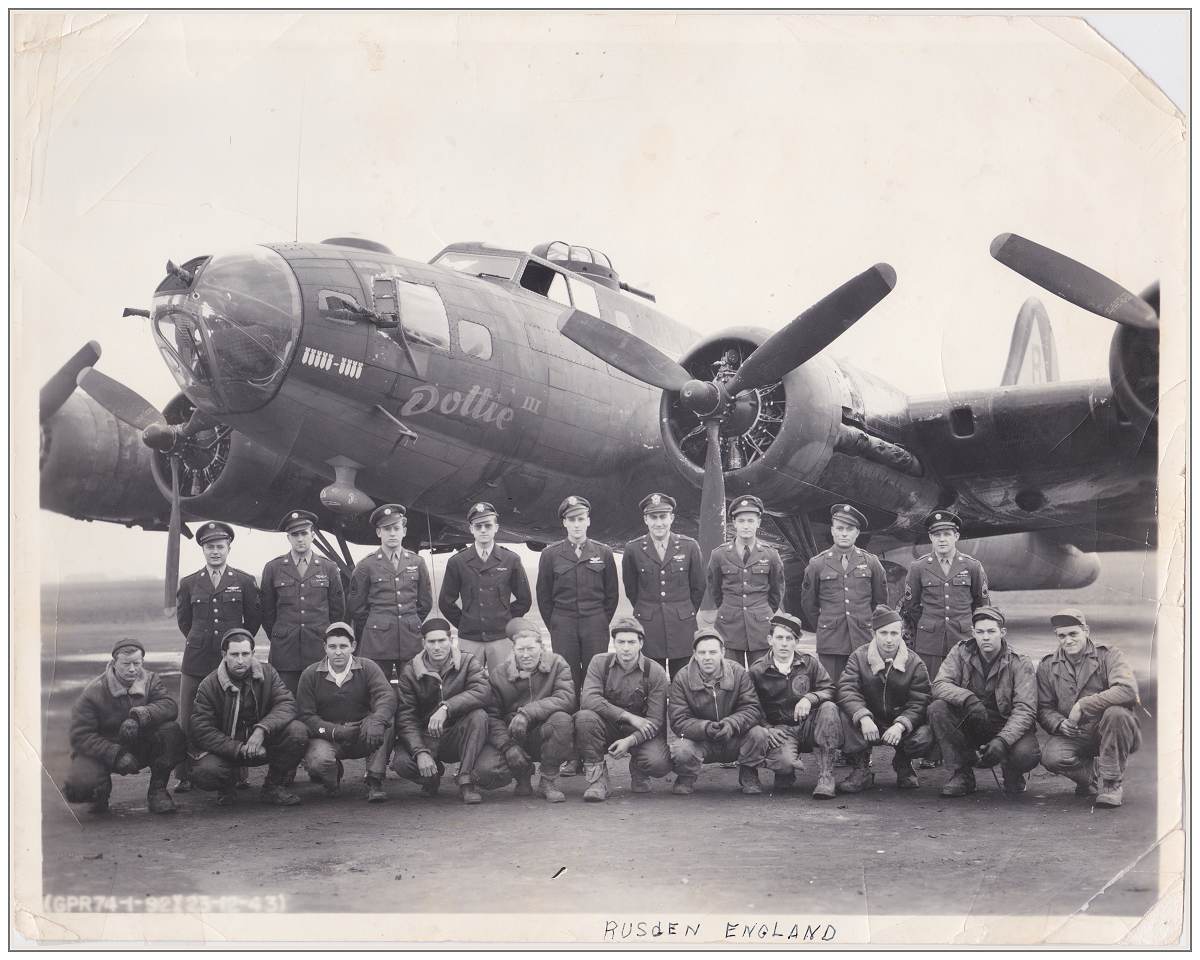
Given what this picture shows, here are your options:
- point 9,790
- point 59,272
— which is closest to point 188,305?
point 59,272

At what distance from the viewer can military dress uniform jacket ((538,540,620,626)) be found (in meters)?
8.99

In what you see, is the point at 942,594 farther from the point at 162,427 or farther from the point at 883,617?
the point at 162,427

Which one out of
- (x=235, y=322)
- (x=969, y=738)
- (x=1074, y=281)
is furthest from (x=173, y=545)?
(x=1074, y=281)

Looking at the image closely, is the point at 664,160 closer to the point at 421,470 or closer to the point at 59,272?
the point at 421,470

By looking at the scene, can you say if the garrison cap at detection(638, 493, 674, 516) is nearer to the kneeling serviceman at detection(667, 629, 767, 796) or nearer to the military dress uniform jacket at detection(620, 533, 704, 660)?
the military dress uniform jacket at detection(620, 533, 704, 660)

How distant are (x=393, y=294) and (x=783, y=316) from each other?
13.7 ft

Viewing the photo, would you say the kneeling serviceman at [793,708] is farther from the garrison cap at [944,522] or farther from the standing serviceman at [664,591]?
the garrison cap at [944,522]

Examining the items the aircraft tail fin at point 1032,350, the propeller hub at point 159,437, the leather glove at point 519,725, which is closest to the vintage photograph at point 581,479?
the leather glove at point 519,725

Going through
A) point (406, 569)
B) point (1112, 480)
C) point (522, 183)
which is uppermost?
point (522, 183)

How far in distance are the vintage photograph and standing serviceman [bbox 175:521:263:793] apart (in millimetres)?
36

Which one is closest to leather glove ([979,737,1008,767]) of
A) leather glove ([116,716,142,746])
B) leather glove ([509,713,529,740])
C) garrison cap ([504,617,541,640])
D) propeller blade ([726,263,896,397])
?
leather glove ([509,713,529,740])

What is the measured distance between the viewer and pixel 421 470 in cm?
1030

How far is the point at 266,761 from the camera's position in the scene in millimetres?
8023

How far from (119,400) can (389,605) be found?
431 cm
